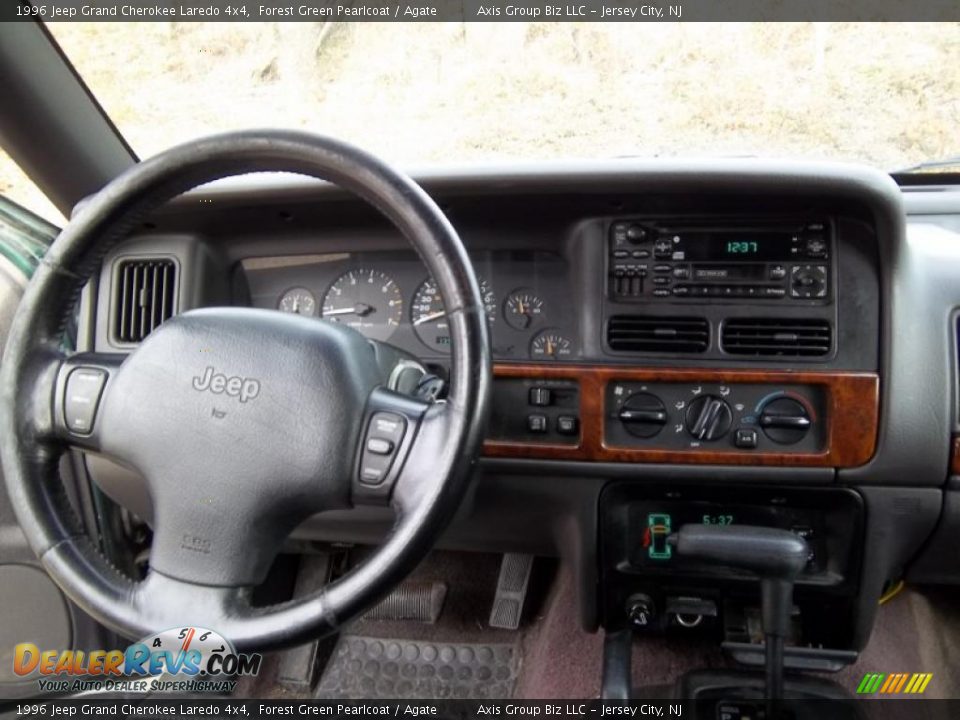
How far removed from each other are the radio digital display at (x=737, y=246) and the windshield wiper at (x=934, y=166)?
0.51 metres

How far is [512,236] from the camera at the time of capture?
1.75 metres

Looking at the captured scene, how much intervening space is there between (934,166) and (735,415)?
85 cm

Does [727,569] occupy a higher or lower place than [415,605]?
higher

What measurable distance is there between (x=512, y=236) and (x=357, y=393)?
71 centimetres

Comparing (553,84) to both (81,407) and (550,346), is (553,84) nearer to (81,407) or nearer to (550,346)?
(550,346)

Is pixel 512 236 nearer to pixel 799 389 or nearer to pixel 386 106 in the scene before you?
pixel 386 106

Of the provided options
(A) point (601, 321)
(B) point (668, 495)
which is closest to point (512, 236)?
(A) point (601, 321)

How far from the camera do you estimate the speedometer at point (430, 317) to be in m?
1.78

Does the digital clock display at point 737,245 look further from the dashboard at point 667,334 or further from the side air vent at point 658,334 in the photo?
the side air vent at point 658,334

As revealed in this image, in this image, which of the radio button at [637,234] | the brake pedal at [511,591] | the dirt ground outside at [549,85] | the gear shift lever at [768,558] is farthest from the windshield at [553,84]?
the brake pedal at [511,591]

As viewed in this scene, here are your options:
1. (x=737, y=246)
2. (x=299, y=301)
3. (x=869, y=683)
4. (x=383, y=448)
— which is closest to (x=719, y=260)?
(x=737, y=246)

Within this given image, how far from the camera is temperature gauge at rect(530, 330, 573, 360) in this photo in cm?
171

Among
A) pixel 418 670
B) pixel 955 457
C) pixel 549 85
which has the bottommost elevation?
pixel 418 670
